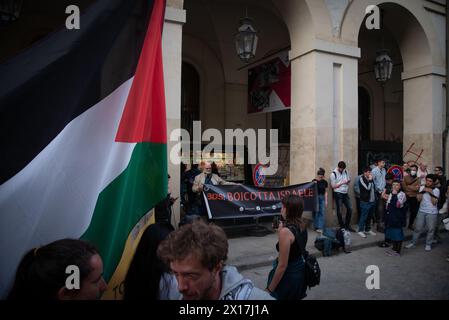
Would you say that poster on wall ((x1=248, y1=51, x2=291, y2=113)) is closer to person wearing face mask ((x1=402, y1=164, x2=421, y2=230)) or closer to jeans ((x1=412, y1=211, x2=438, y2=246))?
person wearing face mask ((x1=402, y1=164, x2=421, y2=230))

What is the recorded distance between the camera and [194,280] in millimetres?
1600

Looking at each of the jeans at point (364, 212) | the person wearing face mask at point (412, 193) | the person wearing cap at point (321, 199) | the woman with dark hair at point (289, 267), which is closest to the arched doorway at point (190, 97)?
the person wearing cap at point (321, 199)

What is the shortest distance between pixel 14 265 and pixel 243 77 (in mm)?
13080

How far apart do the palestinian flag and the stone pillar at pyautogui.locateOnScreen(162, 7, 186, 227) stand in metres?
3.59

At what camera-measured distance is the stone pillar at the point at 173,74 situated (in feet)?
20.3

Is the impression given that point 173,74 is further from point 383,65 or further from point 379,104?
point 379,104

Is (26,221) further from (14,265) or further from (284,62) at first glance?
(284,62)

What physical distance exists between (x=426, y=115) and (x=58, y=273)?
493 inches

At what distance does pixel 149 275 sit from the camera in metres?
2.07

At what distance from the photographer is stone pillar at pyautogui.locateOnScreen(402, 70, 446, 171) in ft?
35.3

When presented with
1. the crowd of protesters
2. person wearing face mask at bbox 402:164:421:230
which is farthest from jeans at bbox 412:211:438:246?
the crowd of protesters

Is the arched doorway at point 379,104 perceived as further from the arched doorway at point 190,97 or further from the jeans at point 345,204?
the jeans at point 345,204

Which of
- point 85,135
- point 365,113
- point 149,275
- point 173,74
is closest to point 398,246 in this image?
point 173,74
